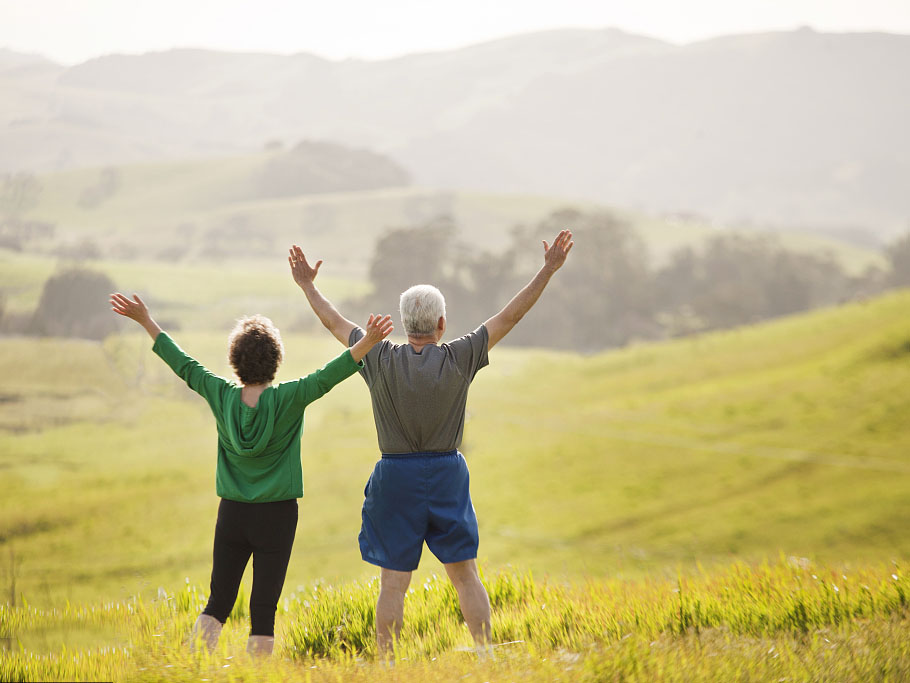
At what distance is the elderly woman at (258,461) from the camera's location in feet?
12.8

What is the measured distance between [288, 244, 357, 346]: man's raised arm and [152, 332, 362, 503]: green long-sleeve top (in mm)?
423

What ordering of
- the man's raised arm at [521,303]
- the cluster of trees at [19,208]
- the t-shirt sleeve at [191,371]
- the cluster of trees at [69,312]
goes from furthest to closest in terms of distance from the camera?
the cluster of trees at [19,208]
the cluster of trees at [69,312]
the man's raised arm at [521,303]
the t-shirt sleeve at [191,371]

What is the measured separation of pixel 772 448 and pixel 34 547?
108 ft

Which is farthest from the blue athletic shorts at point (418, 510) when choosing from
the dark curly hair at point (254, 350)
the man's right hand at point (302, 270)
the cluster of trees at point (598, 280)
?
the cluster of trees at point (598, 280)

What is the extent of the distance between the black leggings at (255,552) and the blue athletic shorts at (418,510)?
401 millimetres

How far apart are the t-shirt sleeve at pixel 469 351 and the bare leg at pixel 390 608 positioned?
106cm

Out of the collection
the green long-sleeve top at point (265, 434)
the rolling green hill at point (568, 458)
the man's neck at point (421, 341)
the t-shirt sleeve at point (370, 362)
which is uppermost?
the man's neck at point (421, 341)

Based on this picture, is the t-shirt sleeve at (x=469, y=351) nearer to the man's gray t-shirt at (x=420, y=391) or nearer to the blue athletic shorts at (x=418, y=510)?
the man's gray t-shirt at (x=420, y=391)

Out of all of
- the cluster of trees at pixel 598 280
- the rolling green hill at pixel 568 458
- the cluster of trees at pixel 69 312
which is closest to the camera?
the rolling green hill at pixel 568 458

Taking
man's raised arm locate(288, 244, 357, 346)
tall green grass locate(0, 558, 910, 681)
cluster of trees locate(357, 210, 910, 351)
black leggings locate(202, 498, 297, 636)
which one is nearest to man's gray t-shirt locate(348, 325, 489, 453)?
man's raised arm locate(288, 244, 357, 346)

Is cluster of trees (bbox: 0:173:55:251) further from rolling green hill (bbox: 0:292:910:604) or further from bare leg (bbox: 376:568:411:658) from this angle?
bare leg (bbox: 376:568:411:658)

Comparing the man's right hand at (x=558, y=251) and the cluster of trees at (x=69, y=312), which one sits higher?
the cluster of trees at (x=69, y=312)

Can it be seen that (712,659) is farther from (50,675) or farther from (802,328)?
(802,328)

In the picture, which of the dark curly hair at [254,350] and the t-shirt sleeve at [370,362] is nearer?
the dark curly hair at [254,350]
